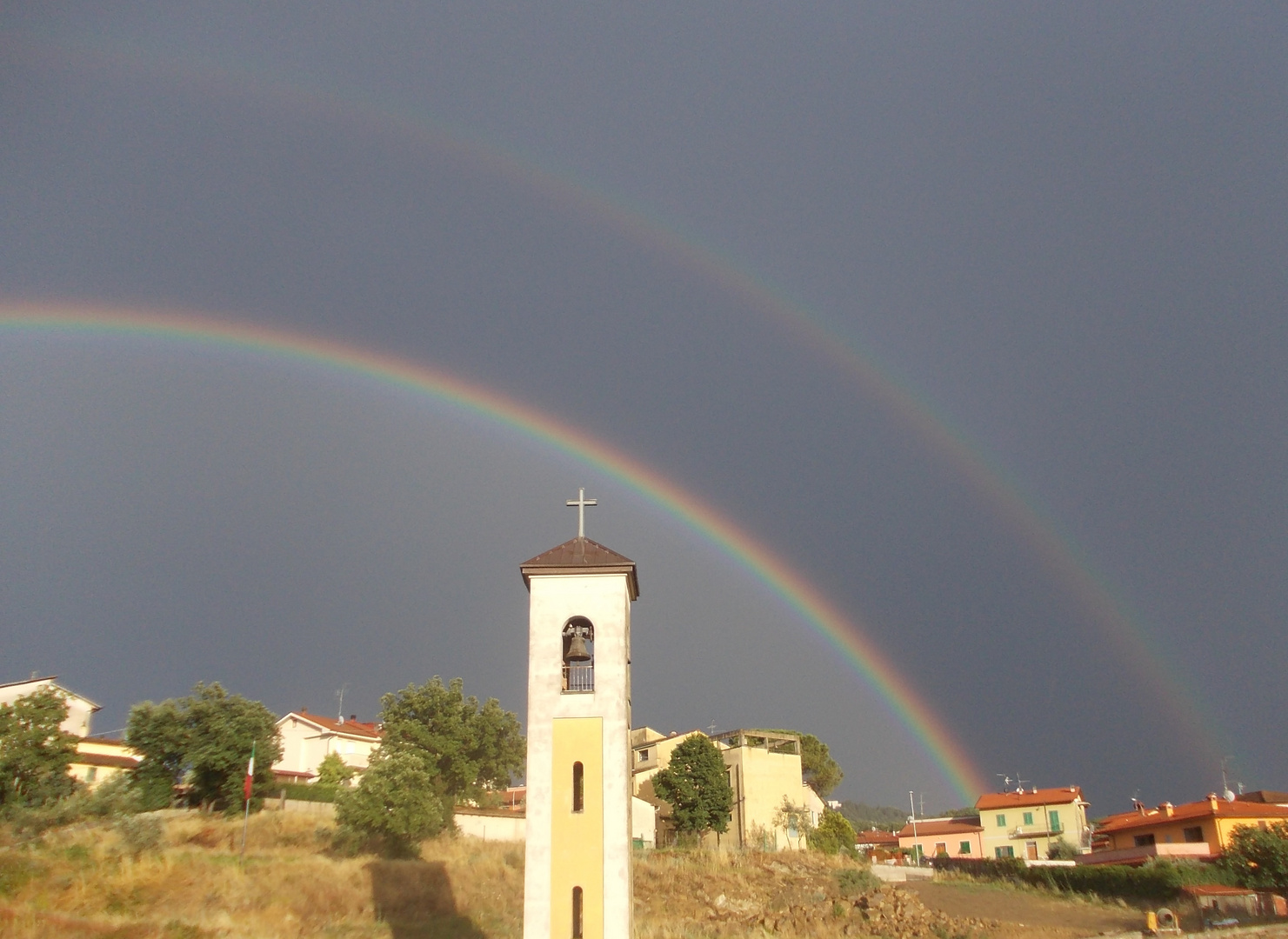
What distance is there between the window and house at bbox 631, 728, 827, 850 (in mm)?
45062

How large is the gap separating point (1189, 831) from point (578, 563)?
5698 centimetres

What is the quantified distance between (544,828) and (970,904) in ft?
123

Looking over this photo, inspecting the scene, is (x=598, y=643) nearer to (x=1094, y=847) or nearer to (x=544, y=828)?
(x=544, y=828)

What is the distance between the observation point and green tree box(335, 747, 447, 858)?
4206 centimetres

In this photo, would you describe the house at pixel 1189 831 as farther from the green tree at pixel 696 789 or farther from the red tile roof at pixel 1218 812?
the green tree at pixel 696 789

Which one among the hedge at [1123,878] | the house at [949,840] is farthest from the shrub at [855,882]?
the house at [949,840]

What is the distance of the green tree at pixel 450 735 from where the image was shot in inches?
2377

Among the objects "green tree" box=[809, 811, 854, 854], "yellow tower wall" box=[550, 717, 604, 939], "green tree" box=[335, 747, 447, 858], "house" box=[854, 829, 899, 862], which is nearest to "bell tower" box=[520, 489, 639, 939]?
"yellow tower wall" box=[550, 717, 604, 939]

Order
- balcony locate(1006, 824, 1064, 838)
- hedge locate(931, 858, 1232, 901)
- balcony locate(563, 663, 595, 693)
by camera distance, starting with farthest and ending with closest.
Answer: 1. balcony locate(1006, 824, 1064, 838)
2. hedge locate(931, 858, 1232, 901)
3. balcony locate(563, 663, 595, 693)

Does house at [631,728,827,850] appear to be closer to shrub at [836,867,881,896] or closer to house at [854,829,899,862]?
house at [854,829,899,862]

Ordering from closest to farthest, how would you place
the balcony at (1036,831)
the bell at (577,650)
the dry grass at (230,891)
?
the bell at (577,650) → the dry grass at (230,891) → the balcony at (1036,831)

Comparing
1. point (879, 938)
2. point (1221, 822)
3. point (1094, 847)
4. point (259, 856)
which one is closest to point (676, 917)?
point (879, 938)

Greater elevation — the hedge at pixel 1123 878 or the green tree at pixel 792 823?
the green tree at pixel 792 823

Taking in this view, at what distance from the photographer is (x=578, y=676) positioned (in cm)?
2219
